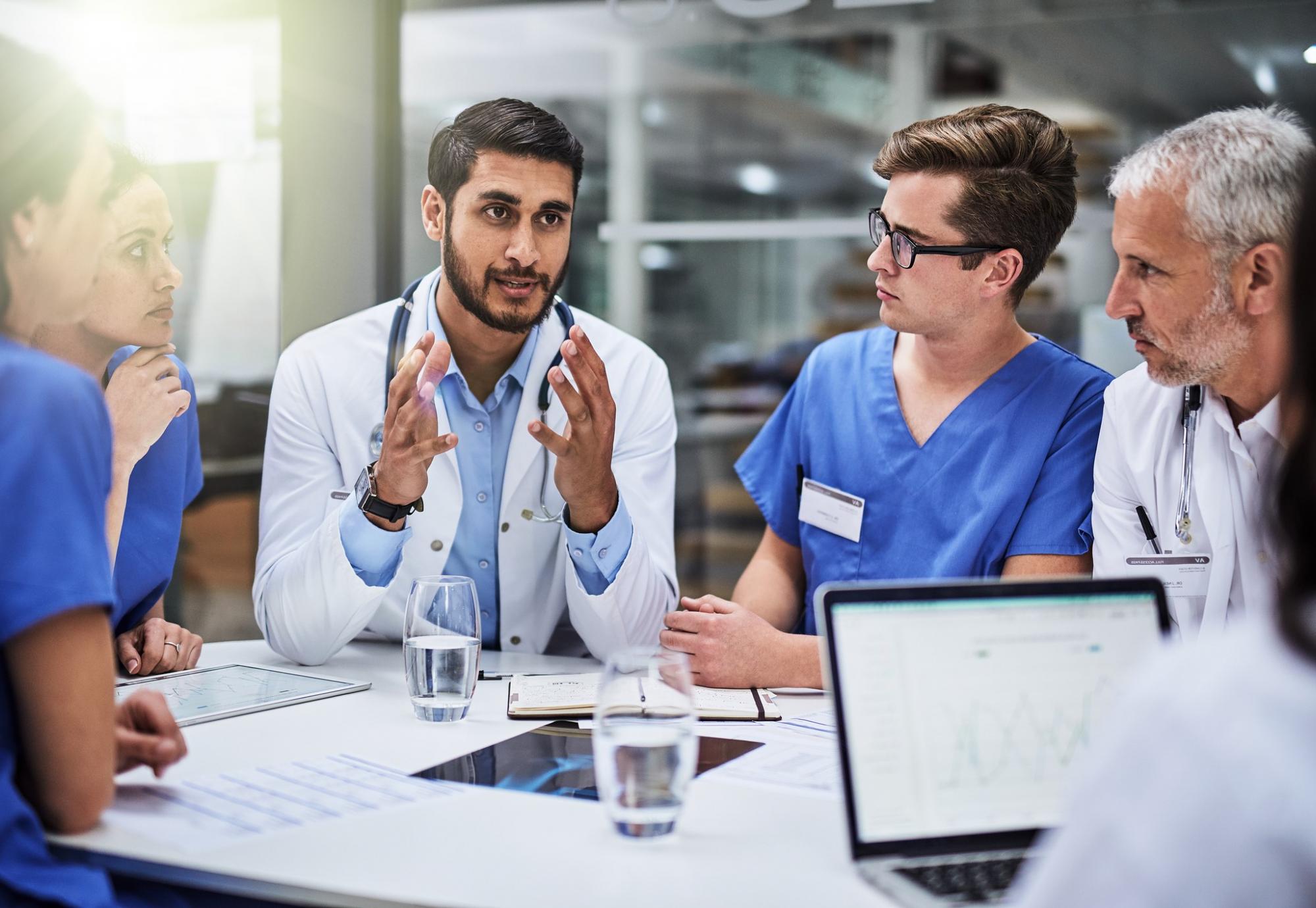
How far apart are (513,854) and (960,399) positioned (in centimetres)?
136

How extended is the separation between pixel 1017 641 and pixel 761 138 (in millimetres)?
6321

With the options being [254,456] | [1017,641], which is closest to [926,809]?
[1017,641]

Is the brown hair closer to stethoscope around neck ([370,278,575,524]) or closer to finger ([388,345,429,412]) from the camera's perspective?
stethoscope around neck ([370,278,575,524])

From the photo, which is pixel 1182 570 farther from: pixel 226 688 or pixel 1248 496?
pixel 226 688

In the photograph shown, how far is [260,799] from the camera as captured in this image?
50.3 inches

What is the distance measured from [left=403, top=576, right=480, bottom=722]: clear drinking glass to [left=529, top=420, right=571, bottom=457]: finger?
394mm

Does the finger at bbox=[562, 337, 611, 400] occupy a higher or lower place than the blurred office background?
lower

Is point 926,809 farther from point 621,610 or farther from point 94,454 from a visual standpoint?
point 621,610

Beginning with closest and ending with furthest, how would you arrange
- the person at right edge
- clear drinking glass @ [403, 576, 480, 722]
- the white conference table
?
the person at right edge < the white conference table < clear drinking glass @ [403, 576, 480, 722]

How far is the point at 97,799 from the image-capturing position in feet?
3.86

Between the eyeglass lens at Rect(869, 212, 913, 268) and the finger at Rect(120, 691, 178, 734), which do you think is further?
the eyeglass lens at Rect(869, 212, 913, 268)

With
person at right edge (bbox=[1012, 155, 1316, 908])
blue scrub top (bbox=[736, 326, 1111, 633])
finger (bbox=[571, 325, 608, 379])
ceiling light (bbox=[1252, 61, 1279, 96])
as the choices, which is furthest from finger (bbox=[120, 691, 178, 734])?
ceiling light (bbox=[1252, 61, 1279, 96])

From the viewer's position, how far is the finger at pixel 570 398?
1.95 m

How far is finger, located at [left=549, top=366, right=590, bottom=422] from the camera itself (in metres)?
1.95
